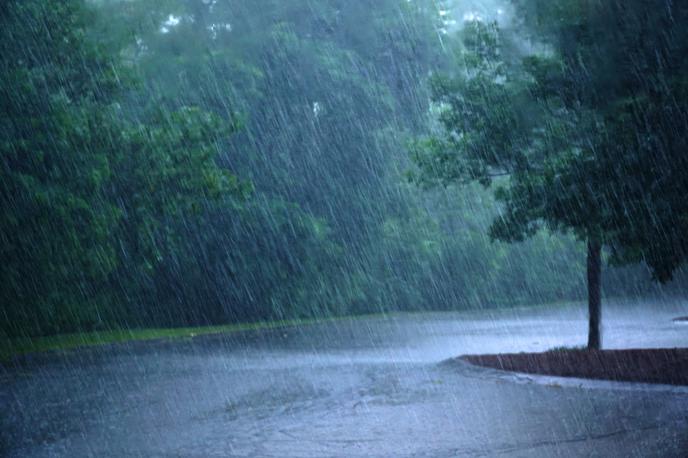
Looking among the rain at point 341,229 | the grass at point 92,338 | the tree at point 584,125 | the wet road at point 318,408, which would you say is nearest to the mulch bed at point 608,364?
the rain at point 341,229

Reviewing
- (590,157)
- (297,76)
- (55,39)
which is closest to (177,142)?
(55,39)

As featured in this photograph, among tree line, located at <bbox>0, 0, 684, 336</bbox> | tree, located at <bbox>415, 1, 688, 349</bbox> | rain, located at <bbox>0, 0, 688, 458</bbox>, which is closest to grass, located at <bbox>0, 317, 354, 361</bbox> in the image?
rain, located at <bbox>0, 0, 688, 458</bbox>

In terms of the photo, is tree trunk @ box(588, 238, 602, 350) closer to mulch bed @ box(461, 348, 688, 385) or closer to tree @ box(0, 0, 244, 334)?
mulch bed @ box(461, 348, 688, 385)

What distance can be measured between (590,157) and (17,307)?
16.9 metres

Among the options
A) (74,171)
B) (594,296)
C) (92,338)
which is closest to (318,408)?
(594,296)

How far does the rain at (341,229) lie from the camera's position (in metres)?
10.8

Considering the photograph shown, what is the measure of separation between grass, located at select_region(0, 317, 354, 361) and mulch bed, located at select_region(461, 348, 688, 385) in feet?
35.6

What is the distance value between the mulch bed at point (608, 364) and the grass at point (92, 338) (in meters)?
10.8

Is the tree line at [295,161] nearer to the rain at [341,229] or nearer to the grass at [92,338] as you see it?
the rain at [341,229]

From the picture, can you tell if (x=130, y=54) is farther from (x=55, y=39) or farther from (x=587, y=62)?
(x=587, y=62)

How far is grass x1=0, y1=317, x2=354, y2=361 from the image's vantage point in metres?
21.5

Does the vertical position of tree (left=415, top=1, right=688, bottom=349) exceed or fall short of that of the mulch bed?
it exceeds it

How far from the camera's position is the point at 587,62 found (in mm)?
13102

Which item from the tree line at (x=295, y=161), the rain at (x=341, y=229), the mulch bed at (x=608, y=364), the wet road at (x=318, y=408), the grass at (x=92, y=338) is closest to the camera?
the wet road at (x=318, y=408)
